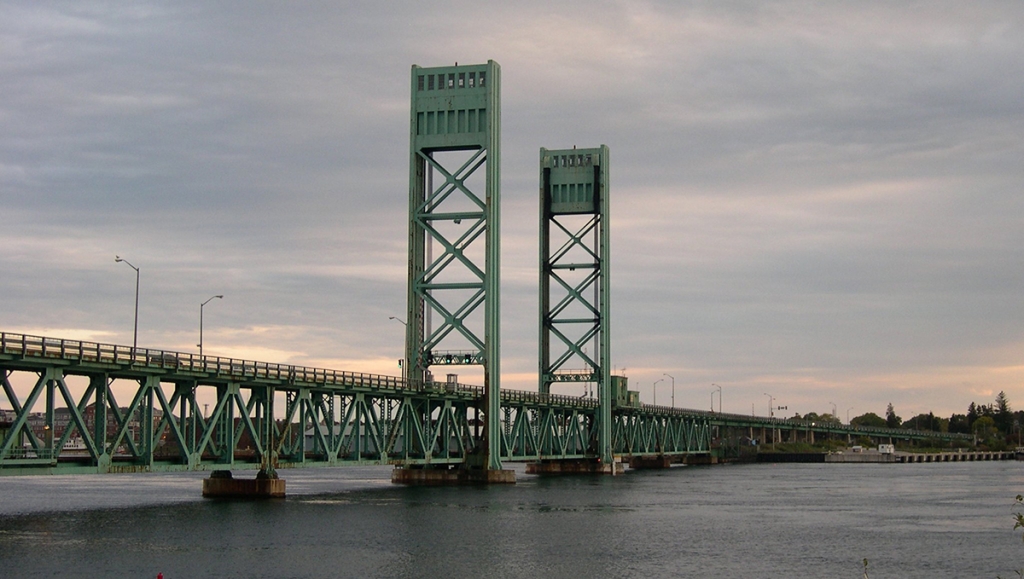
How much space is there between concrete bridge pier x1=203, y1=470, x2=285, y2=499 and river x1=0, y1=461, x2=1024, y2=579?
1.13 m

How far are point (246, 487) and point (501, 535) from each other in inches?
886

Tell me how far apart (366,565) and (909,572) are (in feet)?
67.7

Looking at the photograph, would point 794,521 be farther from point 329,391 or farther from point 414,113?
point 414,113

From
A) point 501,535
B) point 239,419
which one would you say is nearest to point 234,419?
point 239,419

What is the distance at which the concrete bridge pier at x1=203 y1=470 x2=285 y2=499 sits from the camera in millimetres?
76812

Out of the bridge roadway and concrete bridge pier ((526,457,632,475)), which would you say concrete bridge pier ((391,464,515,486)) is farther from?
concrete bridge pier ((526,457,632,475))

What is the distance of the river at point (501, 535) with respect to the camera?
47.9 metres

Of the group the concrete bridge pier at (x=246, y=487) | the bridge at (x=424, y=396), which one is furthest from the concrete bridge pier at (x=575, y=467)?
the concrete bridge pier at (x=246, y=487)

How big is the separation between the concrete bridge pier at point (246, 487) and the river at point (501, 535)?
3.70 ft

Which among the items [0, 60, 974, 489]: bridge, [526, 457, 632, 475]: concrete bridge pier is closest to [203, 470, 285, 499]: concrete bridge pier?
[0, 60, 974, 489]: bridge

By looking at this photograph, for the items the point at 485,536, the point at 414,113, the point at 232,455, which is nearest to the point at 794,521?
the point at 485,536

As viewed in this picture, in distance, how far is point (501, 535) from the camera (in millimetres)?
60531

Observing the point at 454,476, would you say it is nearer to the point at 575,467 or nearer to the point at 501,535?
the point at 575,467

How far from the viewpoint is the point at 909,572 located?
1917 inches
